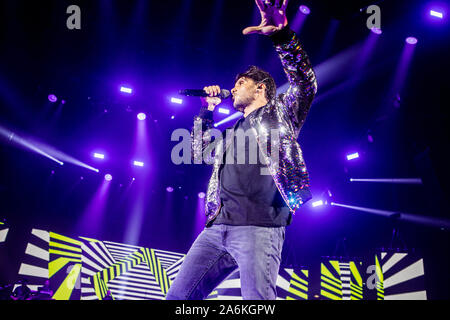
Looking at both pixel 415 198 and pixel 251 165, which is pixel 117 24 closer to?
pixel 251 165

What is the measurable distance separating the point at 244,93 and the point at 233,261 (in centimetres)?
118

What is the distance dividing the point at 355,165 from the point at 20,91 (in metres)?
9.59

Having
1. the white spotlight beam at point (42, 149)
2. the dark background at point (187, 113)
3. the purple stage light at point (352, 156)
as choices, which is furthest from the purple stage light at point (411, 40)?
the white spotlight beam at point (42, 149)

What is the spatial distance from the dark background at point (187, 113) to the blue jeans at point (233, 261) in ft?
16.0

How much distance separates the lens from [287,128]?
195 cm

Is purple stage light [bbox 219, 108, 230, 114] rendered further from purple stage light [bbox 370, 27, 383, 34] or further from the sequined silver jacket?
the sequined silver jacket

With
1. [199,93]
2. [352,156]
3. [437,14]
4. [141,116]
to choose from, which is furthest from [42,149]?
[437,14]

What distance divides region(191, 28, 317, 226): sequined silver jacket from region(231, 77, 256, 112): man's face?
0.59 ft

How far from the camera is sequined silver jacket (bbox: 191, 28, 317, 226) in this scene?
5.72 feet

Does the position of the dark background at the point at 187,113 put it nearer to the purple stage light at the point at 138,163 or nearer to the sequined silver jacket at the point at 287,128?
the purple stage light at the point at 138,163

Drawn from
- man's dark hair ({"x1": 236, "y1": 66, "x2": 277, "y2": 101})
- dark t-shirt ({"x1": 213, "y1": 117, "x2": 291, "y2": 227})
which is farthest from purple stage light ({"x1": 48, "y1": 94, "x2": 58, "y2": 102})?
dark t-shirt ({"x1": 213, "y1": 117, "x2": 291, "y2": 227})

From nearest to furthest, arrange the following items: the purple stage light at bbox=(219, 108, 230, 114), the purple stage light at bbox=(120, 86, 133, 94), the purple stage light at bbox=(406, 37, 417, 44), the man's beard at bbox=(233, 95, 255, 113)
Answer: the man's beard at bbox=(233, 95, 255, 113) → the purple stage light at bbox=(406, 37, 417, 44) → the purple stage light at bbox=(120, 86, 133, 94) → the purple stage light at bbox=(219, 108, 230, 114)

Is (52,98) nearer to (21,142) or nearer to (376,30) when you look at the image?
(21,142)
